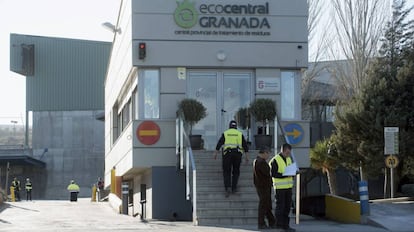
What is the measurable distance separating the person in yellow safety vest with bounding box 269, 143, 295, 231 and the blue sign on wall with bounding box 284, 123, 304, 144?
6455mm

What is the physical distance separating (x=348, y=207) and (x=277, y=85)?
439 cm

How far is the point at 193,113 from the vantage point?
64.4ft

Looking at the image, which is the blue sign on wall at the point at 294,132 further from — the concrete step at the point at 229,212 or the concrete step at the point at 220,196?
the concrete step at the point at 229,212

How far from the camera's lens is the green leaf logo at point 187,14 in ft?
66.8

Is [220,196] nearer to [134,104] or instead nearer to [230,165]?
[230,165]

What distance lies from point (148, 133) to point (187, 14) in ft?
11.5

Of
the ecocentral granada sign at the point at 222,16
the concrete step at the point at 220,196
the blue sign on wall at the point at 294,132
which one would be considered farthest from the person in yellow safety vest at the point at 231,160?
the ecocentral granada sign at the point at 222,16

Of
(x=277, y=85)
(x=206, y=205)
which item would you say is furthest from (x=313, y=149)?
(x=206, y=205)

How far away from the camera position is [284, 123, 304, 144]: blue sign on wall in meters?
20.5

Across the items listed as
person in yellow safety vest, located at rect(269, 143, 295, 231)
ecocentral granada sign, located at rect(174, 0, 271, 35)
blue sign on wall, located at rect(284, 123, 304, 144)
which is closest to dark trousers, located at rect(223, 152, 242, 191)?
person in yellow safety vest, located at rect(269, 143, 295, 231)

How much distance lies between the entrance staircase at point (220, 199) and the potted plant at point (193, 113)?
1106 mm

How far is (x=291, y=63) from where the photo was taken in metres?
20.7

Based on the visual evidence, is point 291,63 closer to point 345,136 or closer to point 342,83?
point 345,136

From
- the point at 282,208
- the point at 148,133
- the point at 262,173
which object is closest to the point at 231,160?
the point at 262,173
